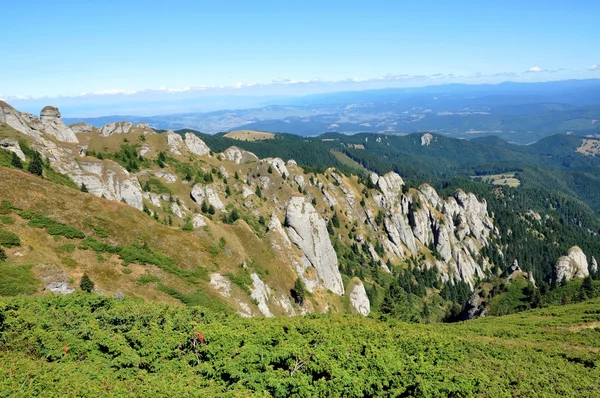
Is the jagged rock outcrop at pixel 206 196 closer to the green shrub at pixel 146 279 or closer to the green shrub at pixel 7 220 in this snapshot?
the green shrub at pixel 146 279

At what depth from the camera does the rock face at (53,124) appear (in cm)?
13988

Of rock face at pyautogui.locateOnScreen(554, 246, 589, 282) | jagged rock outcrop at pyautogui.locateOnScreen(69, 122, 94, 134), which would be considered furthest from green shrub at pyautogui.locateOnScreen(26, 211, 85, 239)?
rock face at pyautogui.locateOnScreen(554, 246, 589, 282)

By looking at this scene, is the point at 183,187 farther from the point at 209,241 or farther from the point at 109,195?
the point at 209,241

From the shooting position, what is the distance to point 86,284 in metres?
44.6

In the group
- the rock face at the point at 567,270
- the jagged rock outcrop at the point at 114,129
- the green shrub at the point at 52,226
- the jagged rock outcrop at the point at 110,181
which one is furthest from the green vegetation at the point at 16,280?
the rock face at the point at 567,270

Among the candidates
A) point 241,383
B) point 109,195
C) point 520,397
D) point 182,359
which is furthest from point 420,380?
point 109,195

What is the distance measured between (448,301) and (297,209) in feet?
332

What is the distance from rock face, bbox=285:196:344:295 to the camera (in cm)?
11106

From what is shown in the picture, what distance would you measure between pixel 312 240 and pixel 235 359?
275ft

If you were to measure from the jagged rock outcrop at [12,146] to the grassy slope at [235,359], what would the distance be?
7400cm

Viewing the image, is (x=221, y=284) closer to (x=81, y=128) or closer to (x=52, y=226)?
(x=52, y=226)

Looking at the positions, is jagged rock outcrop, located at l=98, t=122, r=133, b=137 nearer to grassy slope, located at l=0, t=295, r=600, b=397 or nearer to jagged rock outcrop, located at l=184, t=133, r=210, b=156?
jagged rock outcrop, located at l=184, t=133, r=210, b=156

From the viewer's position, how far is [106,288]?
47062 millimetres

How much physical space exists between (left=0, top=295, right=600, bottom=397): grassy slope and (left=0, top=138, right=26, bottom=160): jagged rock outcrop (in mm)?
73999
